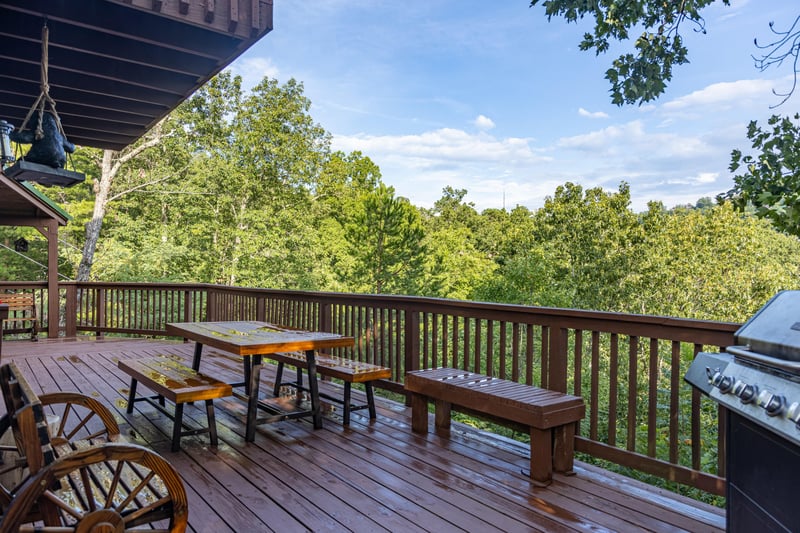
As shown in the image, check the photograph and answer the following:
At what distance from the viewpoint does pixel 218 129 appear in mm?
17234

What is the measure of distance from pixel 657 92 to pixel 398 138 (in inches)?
1068

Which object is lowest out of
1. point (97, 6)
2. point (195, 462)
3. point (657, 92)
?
point (195, 462)

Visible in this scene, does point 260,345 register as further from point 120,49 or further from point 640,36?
point 640,36

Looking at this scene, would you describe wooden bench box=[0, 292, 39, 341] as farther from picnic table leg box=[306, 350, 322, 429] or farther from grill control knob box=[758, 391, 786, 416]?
grill control knob box=[758, 391, 786, 416]

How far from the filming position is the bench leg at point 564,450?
8.91 ft

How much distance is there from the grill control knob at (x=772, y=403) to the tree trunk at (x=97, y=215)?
1639 centimetres

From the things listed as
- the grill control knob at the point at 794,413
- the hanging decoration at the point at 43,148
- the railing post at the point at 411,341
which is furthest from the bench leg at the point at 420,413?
the hanging decoration at the point at 43,148

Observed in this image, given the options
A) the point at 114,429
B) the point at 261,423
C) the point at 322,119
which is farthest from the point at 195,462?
the point at 322,119

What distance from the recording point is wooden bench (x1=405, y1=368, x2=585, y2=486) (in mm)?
2582

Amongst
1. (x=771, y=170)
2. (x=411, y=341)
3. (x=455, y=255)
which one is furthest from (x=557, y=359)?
(x=455, y=255)

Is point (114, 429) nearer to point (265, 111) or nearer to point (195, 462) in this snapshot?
point (195, 462)

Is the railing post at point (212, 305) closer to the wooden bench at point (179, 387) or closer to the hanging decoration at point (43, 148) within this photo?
the wooden bench at point (179, 387)

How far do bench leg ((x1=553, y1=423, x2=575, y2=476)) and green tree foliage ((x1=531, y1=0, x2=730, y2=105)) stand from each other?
151 inches

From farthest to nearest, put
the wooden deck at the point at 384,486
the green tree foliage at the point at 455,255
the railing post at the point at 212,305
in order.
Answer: the green tree foliage at the point at 455,255
the railing post at the point at 212,305
the wooden deck at the point at 384,486
